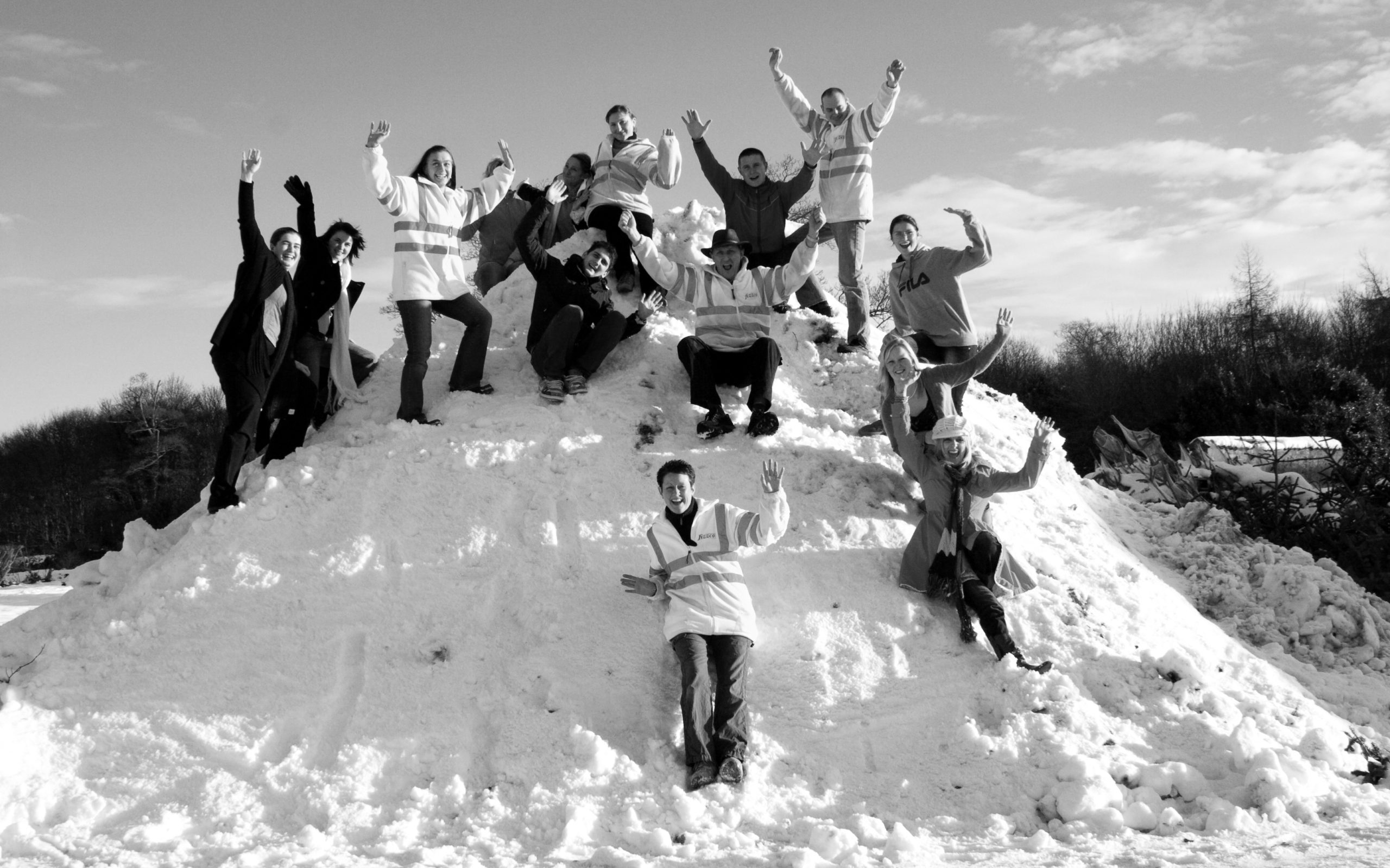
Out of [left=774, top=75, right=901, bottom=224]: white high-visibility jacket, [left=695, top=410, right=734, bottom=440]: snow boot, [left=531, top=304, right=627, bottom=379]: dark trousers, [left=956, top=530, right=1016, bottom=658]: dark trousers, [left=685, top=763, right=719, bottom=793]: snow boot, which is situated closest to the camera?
[left=685, top=763, right=719, bottom=793]: snow boot

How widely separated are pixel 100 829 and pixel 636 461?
319 cm

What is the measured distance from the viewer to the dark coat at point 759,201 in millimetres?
7438

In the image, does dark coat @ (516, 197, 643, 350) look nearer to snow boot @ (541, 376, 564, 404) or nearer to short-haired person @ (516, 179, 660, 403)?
short-haired person @ (516, 179, 660, 403)

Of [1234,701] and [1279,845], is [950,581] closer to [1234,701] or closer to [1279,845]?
[1234,701]

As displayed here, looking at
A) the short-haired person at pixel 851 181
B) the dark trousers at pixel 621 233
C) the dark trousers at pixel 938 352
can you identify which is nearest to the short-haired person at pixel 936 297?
the dark trousers at pixel 938 352

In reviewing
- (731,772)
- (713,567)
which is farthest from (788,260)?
(731,772)

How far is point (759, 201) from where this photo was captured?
7445 mm

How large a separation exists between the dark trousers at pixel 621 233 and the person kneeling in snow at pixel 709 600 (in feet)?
10.5

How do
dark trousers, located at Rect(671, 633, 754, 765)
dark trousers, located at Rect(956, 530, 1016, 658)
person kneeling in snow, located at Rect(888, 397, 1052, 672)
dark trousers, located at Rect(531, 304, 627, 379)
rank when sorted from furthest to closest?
dark trousers, located at Rect(531, 304, 627, 379) < person kneeling in snow, located at Rect(888, 397, 1052, 672) < dark trousers, located at Rect(956, 530, 1016, 658) < dark trousers, located at Rect(671, 633, 754, 765)

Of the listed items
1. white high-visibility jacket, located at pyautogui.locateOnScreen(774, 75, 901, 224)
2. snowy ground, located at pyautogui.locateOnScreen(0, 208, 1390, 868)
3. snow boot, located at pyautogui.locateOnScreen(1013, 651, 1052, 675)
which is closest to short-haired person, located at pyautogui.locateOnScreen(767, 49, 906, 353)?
white high-visibility jacket, located at pyautogui.locateOnScreen(774, 75, 901, 224)

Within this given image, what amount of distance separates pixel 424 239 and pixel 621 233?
6.05 feet

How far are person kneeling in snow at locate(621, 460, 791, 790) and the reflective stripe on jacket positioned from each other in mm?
3465

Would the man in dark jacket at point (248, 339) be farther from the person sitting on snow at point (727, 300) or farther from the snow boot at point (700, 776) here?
the snow boot at point (700, 776)

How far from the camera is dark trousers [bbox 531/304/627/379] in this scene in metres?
6.44
